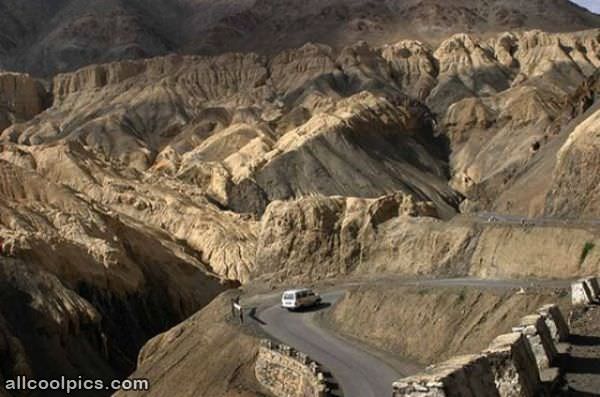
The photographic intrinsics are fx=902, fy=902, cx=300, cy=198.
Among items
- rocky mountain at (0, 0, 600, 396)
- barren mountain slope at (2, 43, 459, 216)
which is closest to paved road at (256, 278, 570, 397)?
rocky mountain at (0, 0, 600, 396)

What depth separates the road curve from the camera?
26.0 meters

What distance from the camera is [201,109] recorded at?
152 m

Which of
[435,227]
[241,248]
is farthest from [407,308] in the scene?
[241,248]

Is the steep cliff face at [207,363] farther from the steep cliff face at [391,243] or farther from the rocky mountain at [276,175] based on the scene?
the steep cliff face at [391,243]

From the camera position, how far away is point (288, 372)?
28.9 m

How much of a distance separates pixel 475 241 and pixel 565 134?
4081 centimetres

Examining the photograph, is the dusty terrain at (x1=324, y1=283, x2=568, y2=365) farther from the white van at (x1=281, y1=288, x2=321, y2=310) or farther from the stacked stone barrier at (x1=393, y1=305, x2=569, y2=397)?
the stacked stone barrier at (x1=393, y1=305, x2=569, y2=397)

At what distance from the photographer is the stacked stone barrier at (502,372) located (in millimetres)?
12938

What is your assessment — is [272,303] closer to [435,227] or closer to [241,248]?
[435,227]

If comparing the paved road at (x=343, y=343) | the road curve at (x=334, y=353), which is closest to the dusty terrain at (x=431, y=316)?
the paved road at (x=343, y=343)

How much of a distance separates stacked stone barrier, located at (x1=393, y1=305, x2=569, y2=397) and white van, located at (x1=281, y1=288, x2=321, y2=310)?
21.0m

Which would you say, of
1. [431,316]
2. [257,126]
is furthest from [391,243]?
[257,126]

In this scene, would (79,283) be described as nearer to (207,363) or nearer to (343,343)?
(207,363)

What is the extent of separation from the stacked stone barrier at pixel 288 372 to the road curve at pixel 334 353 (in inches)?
28.4
